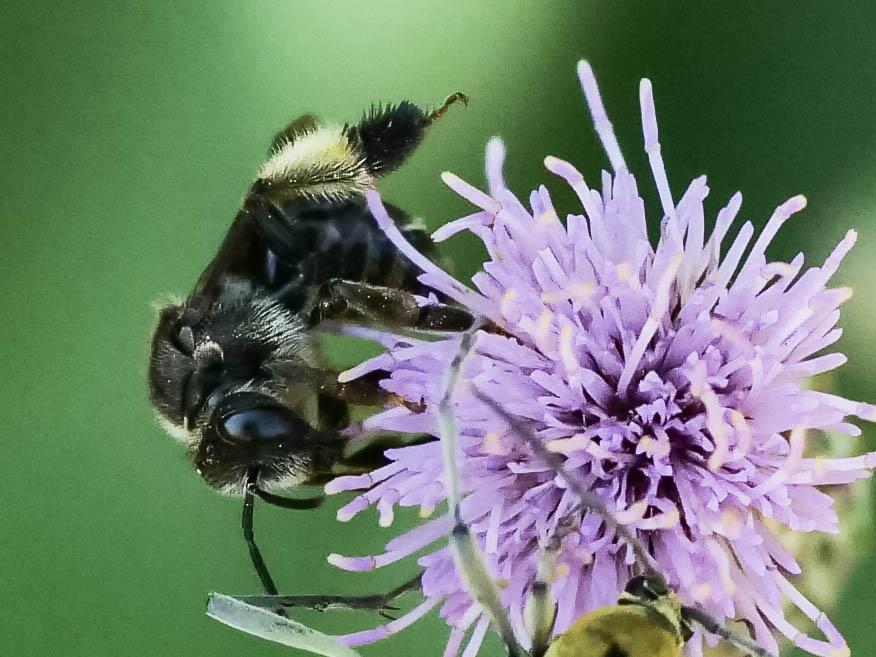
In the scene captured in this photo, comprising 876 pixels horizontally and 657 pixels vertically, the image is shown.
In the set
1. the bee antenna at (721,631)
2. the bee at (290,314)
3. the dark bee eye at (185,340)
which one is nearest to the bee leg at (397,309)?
the bee at (290,314)

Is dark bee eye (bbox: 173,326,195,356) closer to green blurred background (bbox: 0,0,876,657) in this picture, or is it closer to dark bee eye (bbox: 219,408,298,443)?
dark bee eye (bbox: 219,408,298,443)

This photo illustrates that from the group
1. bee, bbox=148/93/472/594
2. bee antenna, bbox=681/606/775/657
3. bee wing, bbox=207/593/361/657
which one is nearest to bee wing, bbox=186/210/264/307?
bee, bbox=148/93/472/594

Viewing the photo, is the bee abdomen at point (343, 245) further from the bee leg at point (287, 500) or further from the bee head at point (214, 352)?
the bee leg at point (287, 500)

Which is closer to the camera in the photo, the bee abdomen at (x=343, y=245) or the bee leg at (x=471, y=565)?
the bee leg at (x=471, y=565)

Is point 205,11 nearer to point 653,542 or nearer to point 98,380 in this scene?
point 98,380

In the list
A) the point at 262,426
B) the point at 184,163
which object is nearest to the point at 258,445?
the point at 262,426

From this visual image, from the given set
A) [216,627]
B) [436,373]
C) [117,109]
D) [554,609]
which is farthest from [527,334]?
[117,109]
